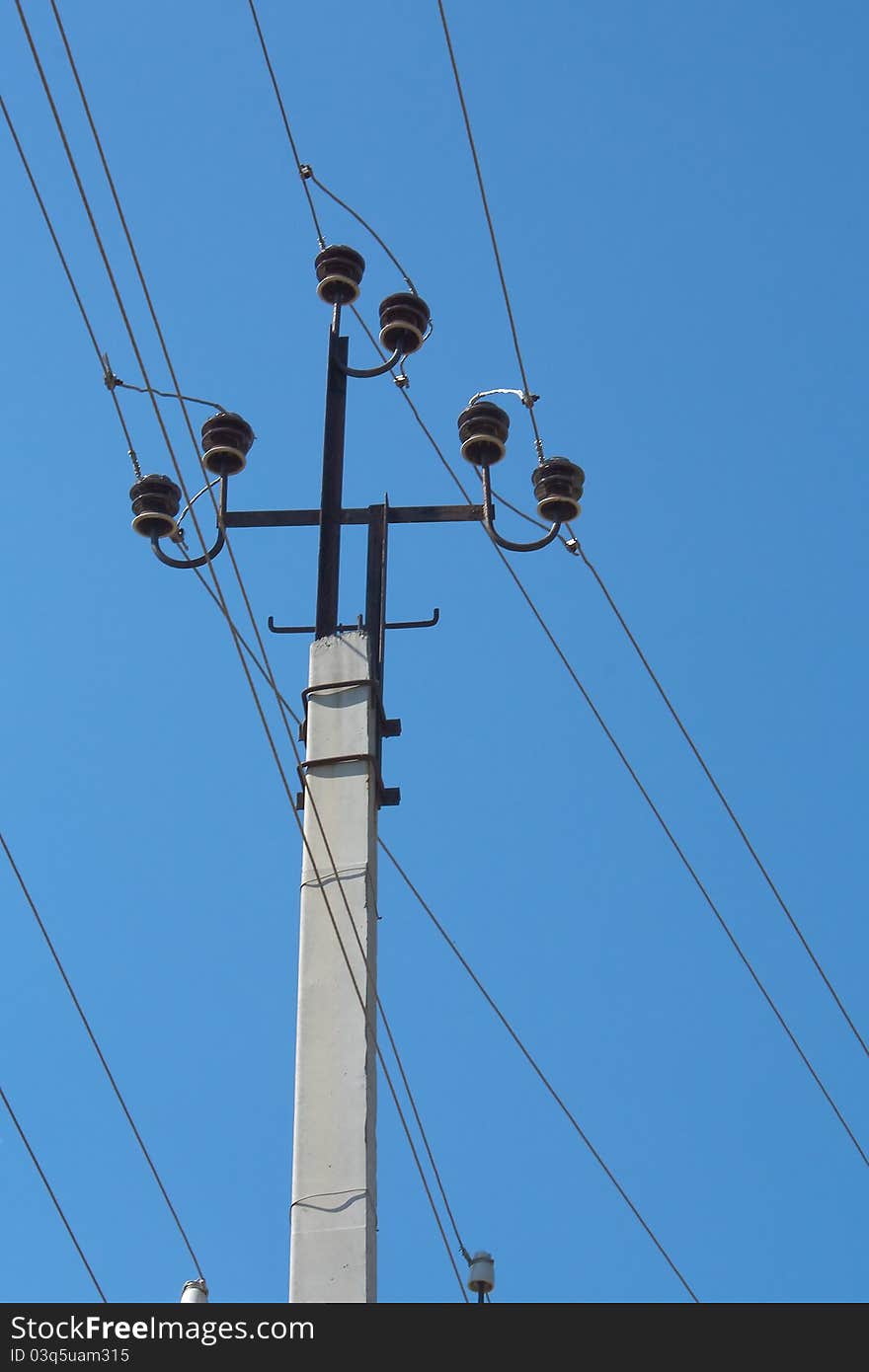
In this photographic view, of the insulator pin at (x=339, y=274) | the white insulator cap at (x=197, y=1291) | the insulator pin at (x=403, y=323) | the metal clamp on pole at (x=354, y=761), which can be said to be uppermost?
the insulator pin at (x=339, y=274)

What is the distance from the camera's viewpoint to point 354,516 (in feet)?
30.1

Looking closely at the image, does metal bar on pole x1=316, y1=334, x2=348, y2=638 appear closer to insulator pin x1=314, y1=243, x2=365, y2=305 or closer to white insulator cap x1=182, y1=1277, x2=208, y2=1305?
insulator pin x1=314, y1=243, x2=365, y2=305

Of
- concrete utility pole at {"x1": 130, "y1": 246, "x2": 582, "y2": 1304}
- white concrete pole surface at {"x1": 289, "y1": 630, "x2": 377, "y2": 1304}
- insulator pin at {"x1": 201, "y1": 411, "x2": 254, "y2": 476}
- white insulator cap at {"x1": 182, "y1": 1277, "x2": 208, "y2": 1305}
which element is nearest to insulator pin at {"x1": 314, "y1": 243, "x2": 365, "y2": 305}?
concrete utility pole at {"x1": 130, "y1": 246, "x2": 582, "y2": 1304}

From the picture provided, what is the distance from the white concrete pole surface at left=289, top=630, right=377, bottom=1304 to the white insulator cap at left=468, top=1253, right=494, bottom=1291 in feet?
10.3

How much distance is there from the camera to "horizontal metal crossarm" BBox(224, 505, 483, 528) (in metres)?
9.06

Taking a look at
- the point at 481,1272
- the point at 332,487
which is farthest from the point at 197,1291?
the point at 332,487

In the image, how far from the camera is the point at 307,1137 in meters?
7.37

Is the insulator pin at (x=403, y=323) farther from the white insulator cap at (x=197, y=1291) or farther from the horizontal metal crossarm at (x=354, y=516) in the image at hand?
the white insulator cap at (x=197, y=1291)

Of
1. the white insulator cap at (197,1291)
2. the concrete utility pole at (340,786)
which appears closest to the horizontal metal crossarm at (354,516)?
the concrete utility pole at (340,786)

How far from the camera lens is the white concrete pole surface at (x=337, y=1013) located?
281 inches

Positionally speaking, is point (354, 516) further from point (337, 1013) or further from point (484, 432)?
point (337, 1013)

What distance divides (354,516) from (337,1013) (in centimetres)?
247
